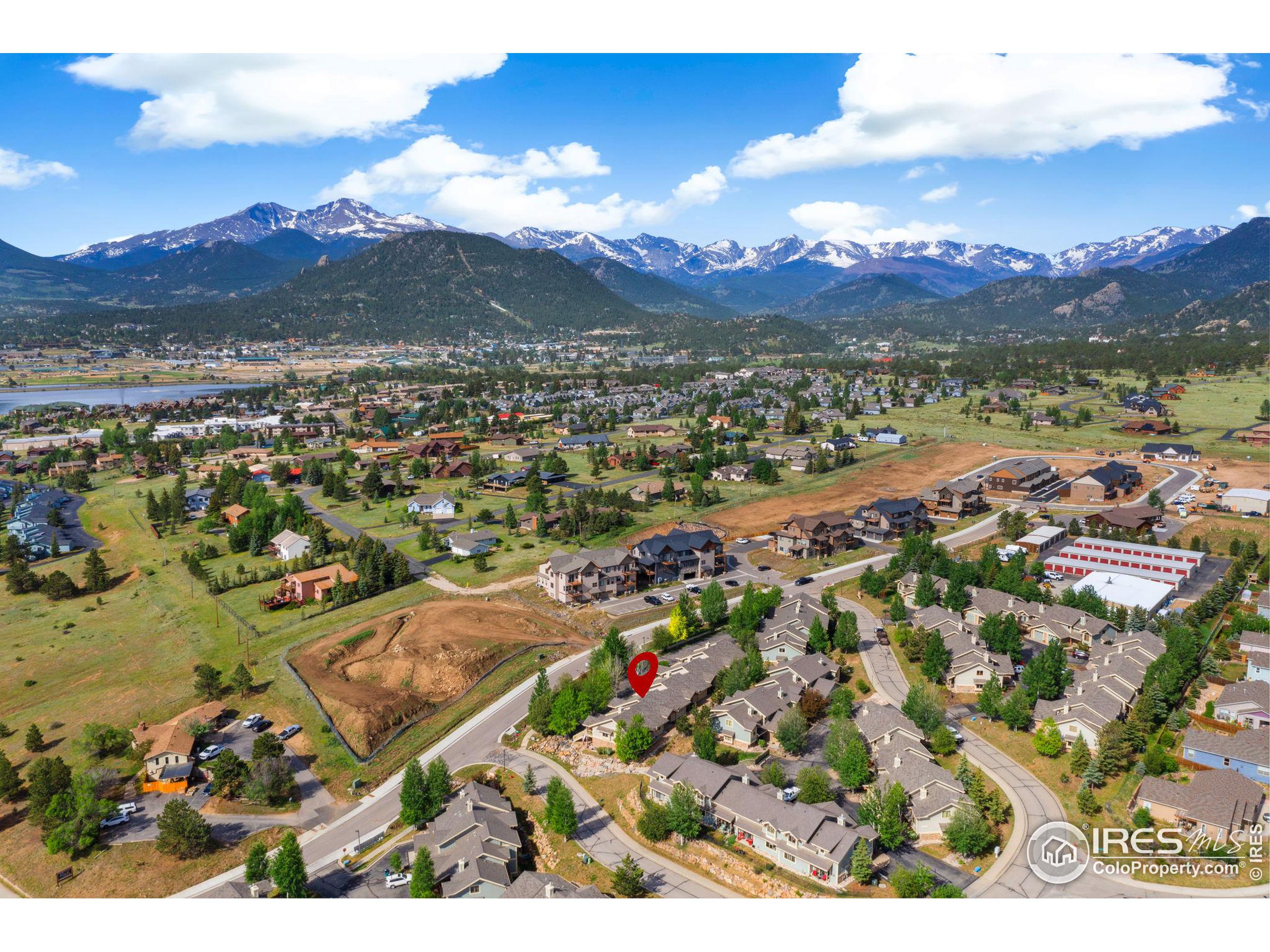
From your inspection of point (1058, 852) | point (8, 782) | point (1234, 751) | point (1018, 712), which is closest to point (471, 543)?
point (8, 782)

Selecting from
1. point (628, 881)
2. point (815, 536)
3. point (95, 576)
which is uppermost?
point (815, 536)

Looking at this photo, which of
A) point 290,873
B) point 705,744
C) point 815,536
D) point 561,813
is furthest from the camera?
point 815,536

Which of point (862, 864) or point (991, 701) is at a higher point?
point (991, 701)

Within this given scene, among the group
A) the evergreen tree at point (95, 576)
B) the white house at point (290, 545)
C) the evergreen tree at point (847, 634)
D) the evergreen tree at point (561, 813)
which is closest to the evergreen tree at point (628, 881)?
the evergreen tree at point (561, 813)

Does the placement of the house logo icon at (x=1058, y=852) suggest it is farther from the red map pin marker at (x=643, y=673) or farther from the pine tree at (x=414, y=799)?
the pine tree at (x=414, y=799)

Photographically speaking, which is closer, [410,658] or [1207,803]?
[1207,803]

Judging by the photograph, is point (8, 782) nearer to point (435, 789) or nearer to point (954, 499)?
point (435, 789)

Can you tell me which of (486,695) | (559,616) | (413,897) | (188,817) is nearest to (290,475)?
(559,616)

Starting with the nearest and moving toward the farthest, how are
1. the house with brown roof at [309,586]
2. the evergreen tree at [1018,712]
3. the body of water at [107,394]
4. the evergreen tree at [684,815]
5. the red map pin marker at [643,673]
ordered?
the evergreen tree at [684,815] → the evergreen tree at [1018,712] → the red map pin marker at [643,673] → the house with brown roof at [309,586] → the body of water at [107,394]
